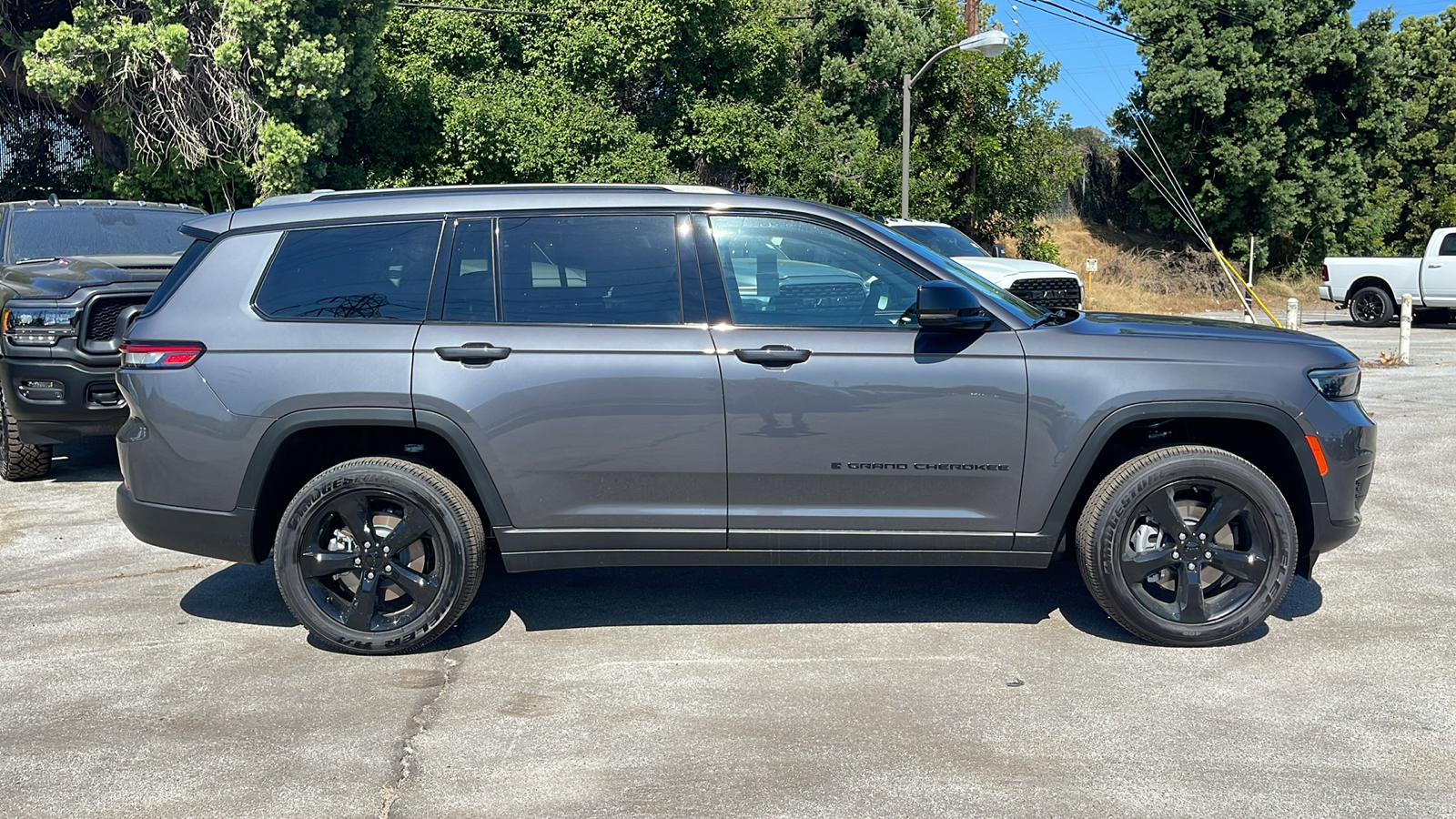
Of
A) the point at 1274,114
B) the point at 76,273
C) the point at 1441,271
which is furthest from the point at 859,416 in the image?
the point at 1274,114

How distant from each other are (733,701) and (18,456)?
6399mm

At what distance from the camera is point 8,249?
921cm

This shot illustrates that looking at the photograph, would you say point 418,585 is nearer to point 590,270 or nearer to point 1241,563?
point 590,270

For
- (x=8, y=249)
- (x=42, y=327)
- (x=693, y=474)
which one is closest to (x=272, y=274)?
(x=693, y=474)

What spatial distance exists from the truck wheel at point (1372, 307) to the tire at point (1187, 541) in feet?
69.3

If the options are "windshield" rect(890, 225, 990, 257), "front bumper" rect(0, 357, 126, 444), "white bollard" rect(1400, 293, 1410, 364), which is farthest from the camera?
"white bollard" rect(1400, 293, 1410, 364)

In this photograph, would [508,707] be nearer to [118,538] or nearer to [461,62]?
[118,538]

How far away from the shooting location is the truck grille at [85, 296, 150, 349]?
25.3 ft

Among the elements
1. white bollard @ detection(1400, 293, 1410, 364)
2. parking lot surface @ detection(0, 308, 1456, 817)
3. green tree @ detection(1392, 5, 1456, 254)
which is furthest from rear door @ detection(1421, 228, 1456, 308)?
parking lot surface @ detection(0, 308, 1456, 817)

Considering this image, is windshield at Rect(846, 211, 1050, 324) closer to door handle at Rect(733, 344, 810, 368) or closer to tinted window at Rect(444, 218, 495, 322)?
door handle at Rect(733, 344, 810, 368)

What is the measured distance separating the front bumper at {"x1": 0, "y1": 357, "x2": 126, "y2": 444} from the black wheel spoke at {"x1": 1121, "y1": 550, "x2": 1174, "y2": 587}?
610cm

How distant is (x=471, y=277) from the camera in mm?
4855

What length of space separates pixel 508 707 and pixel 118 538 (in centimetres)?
366

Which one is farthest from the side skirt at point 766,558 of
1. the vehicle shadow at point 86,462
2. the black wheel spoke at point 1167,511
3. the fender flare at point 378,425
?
the vehicle shadow at point 86,462
